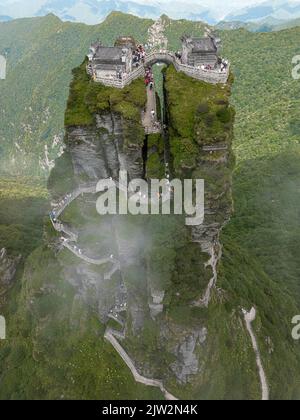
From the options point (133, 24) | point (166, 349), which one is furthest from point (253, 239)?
point (133, 24)

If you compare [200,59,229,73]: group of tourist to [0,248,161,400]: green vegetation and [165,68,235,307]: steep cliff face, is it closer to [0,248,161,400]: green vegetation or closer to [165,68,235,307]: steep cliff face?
[165,68,235,307]: steep cliff face

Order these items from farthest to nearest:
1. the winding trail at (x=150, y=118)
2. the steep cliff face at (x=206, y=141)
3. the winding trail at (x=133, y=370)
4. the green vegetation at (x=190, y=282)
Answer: the winding trail at (x=133, y=370), the winding trail at (x=150, y=118), the green vegetation at (x=190, y=282), the steep cliff face at (x=206, y=141)

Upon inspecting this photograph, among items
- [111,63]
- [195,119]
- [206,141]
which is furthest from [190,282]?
[111,63]

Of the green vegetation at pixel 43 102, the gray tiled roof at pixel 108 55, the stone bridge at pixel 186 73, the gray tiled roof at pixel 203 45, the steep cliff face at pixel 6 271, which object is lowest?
the steep cliff face at pixel 6 271

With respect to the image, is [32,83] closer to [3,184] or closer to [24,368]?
[3,184]

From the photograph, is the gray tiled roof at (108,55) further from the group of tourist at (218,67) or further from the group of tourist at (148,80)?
the group of tourist at (218,67)

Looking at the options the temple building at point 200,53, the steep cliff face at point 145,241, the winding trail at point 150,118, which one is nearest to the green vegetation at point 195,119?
the steep cliff face at point 145,241
